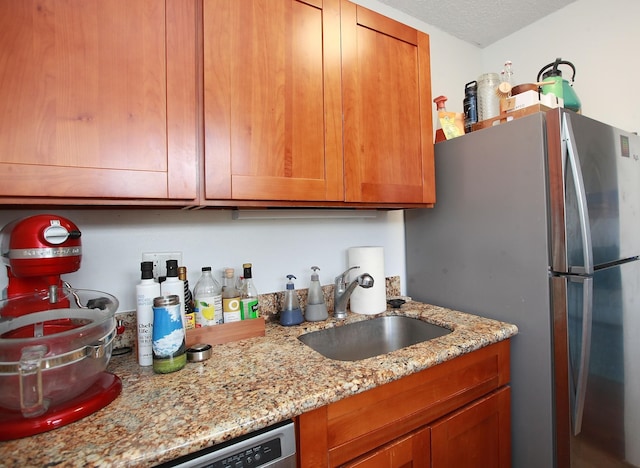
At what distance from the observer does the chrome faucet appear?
4.38 feet

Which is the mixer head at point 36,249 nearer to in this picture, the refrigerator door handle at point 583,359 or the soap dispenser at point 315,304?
the soap dispenser at point 315,304

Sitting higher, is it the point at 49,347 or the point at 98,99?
the point at 98,99

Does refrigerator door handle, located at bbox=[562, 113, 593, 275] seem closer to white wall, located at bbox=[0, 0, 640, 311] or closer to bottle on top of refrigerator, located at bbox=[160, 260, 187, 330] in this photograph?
white wall, located at bbox=[0, 0, 640, 311]

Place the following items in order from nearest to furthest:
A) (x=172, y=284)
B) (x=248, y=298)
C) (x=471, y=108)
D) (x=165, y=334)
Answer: (x=165, y=334) → (x=172, y=284) → (x=248, y=298) → (x=471, y=108)

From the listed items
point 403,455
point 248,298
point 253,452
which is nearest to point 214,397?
point 253,452

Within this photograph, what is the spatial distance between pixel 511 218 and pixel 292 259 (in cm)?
91

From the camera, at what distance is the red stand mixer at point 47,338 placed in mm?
656

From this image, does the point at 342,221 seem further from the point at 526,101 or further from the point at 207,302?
the point at 526,101

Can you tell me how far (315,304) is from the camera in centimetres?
138

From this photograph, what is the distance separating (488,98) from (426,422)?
1.41m

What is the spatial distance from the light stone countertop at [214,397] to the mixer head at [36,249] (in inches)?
13.4

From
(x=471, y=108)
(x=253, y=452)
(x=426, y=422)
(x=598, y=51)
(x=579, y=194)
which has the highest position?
(x=598, y=51)

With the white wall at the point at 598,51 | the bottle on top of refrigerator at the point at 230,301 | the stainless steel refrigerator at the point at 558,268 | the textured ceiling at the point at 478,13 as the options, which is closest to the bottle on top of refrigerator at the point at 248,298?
the bottle on top of refrigerator at the point at 230,301

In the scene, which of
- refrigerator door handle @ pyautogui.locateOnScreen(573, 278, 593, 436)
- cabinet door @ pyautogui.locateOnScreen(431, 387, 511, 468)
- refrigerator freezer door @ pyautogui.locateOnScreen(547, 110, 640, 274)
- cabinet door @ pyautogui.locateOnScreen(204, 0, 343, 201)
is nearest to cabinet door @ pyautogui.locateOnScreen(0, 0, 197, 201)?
cabinet door @ pyautogui.locateOnScreen(204, 0, 343, 201)
